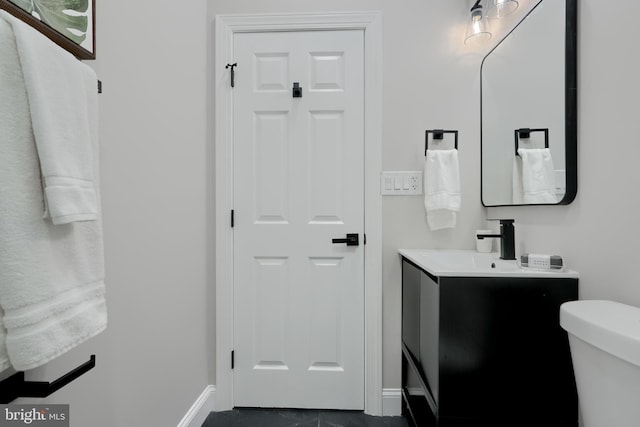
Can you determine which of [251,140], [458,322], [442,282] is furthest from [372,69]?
[458,322]

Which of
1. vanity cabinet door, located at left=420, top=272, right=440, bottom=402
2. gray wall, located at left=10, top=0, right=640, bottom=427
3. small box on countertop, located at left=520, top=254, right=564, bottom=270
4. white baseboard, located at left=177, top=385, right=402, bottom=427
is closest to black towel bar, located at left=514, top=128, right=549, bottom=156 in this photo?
gray wall, located at left=10, top=0, right=640, bottom=427

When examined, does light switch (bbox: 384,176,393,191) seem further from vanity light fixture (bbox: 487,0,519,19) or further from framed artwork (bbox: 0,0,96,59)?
framed artwork (bbox: 0,0,96,59)

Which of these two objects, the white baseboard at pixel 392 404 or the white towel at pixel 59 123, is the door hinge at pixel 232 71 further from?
the white baseboard at pixel 392 404

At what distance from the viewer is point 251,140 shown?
168 centimetres

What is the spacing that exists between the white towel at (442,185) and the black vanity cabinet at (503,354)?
60 cm

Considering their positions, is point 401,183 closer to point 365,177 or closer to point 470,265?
point 365,177

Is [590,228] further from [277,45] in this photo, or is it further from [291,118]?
[277,45]

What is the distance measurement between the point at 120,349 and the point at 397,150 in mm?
1500

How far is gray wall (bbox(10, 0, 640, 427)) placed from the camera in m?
0.92

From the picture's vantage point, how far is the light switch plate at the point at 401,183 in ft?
5.39

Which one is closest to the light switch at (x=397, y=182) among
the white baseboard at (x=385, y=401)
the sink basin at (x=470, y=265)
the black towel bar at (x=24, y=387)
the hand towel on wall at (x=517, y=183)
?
the sink basin at (x=470, y=265)

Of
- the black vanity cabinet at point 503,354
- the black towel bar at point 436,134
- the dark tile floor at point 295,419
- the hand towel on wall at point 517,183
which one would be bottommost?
the dark tile floor at point 295,419

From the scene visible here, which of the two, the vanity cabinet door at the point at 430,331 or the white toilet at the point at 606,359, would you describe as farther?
the vanity cabinet door at the point at 430,331

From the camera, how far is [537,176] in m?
1.23
